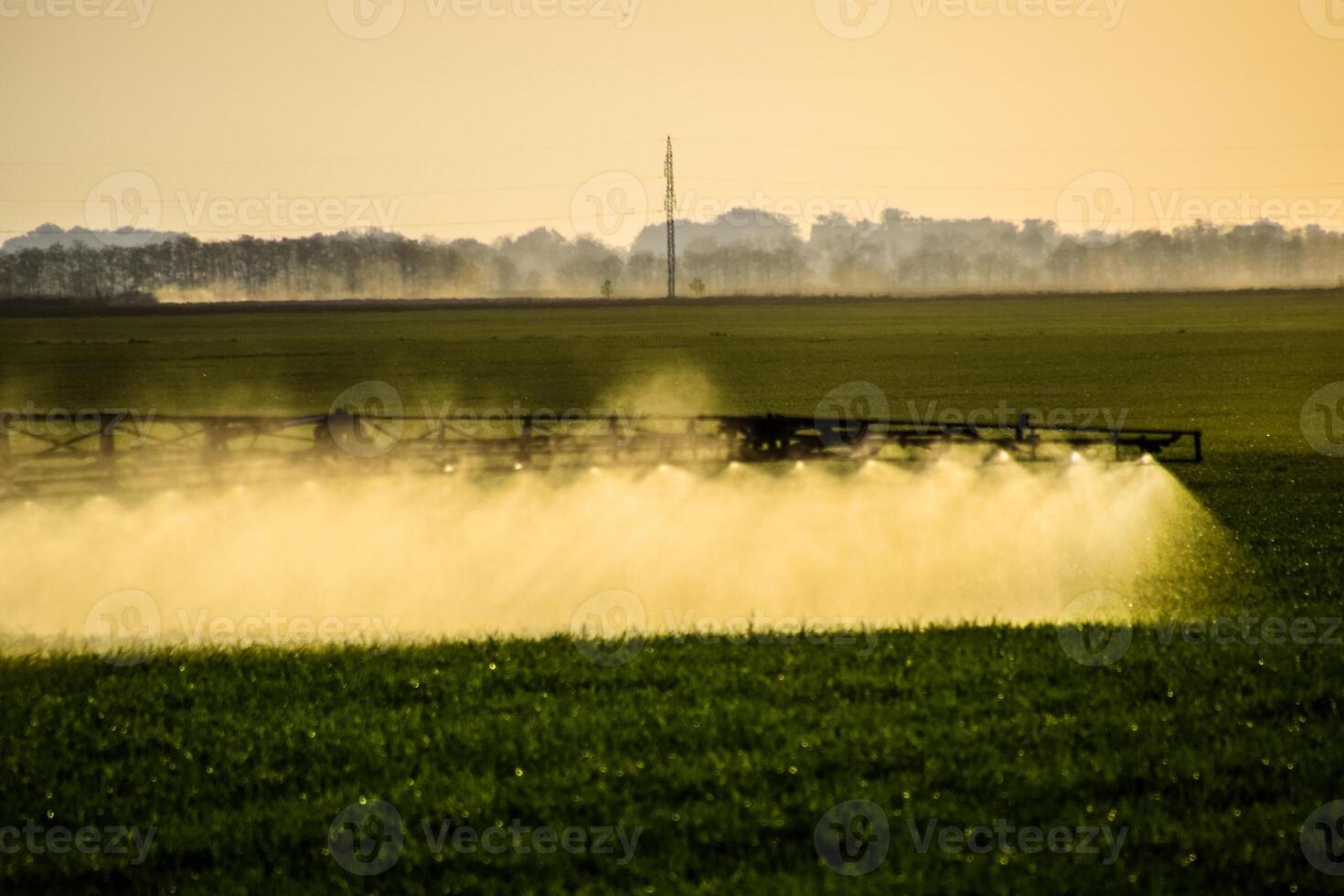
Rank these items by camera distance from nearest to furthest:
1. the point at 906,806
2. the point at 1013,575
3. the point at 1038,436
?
the point at 906,806, the point at 1013,575, the point at 1038,436

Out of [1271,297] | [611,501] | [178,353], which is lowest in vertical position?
[611,501]

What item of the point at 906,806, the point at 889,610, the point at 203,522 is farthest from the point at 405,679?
the point at 203,522

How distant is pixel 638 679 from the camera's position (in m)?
12.5

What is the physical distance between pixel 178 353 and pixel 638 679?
90.2 meters

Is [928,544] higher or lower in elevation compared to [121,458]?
lower

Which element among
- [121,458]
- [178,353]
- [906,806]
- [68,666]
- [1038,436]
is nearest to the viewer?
[906,806]

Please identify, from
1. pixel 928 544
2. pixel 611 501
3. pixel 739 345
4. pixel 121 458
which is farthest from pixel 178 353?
pixel 928 544

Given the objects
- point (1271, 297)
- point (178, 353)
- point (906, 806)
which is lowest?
point (906, 806)

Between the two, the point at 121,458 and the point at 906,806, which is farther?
the point at 121,458

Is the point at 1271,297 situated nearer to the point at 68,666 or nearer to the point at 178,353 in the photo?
the point at 178,353

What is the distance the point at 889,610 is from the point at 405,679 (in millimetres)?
7311

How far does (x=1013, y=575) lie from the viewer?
18891mm

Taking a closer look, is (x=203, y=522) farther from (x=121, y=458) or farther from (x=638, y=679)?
(x=638, y=679)

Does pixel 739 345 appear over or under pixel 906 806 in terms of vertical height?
over
